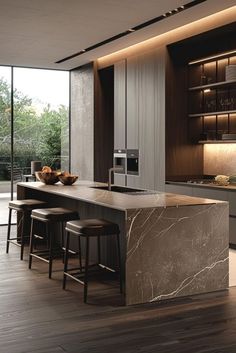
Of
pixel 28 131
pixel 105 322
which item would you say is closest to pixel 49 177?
pixel 105 322

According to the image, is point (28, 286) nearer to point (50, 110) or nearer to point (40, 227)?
point (40, 227)

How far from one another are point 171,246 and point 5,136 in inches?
220

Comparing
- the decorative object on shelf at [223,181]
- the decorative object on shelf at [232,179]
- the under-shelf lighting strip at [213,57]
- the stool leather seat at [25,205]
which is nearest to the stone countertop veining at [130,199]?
the stool leather seat at [25,205]

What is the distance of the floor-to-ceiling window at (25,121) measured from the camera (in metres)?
8.98

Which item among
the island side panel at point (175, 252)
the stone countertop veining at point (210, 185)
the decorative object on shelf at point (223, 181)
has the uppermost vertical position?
the decorative object on shelf at point (223, 181)

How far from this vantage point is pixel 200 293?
4301 millimetres

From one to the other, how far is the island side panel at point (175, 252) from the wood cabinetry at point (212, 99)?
2537mm

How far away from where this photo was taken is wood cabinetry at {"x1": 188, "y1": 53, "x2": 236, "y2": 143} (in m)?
6.77

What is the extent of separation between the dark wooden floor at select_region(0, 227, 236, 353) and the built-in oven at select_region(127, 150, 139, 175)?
11.3ft

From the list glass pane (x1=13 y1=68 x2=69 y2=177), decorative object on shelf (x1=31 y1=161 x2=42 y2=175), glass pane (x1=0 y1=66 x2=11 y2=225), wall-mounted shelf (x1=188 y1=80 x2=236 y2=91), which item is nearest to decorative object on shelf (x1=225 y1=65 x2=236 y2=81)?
wall-mounted shelf (x1=188 y1=80 x2=236 y2=91)

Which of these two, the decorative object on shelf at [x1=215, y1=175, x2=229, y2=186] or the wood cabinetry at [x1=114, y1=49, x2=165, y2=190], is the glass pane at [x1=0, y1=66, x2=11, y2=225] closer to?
the wood cabinetry at [x1=114, y1=49, x2=165, y2=190]

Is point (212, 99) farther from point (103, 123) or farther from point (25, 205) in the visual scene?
point (25, 205)

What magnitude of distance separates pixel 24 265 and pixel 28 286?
0.87 metres

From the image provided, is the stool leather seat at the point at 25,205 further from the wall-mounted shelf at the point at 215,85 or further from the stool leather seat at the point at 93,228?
the wall-mounted shelf at the point at 215,85
